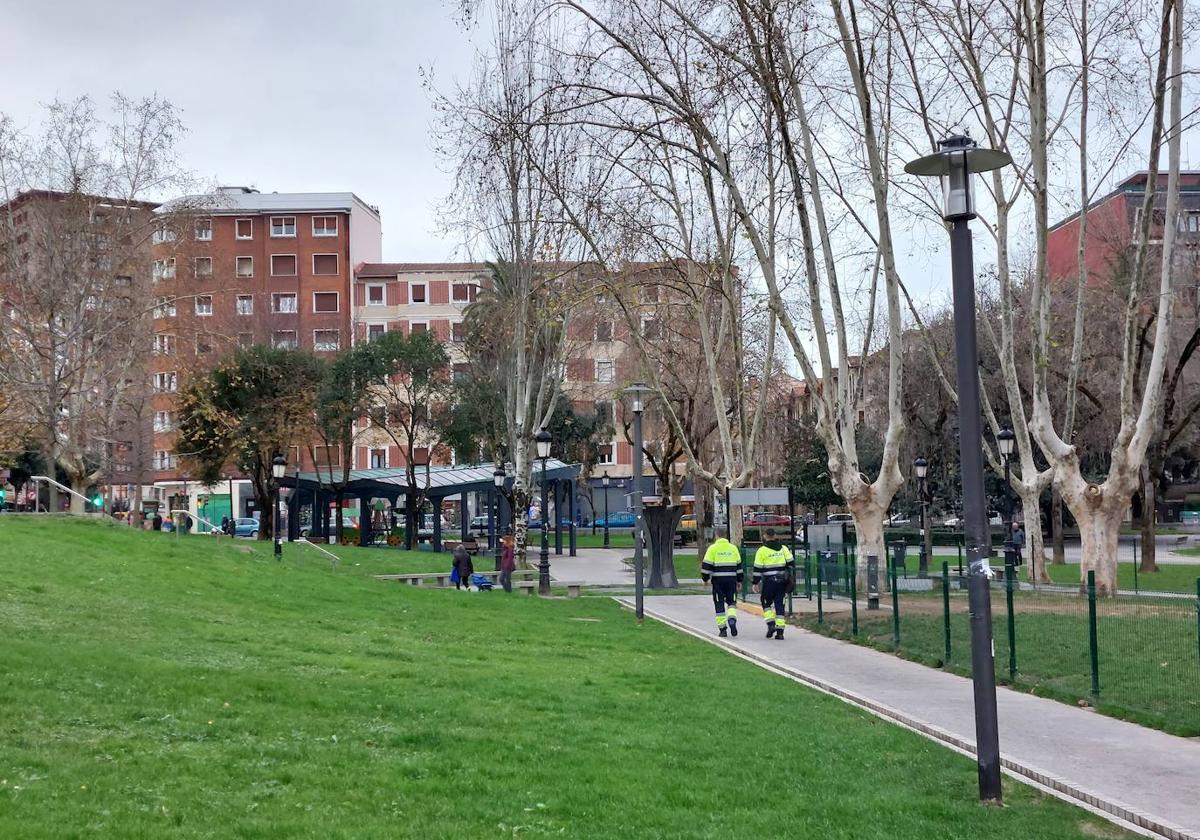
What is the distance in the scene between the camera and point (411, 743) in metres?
8.87

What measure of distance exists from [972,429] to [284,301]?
260ft

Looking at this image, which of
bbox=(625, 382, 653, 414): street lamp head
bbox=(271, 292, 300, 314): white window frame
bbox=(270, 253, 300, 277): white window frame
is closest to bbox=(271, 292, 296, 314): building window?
bbox=(271, 292, 300, 314): white window frame

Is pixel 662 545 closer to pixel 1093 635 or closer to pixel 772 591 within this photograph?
pixel 772 591

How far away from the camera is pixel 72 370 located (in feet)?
106

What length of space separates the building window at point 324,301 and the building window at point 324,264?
1435 mm

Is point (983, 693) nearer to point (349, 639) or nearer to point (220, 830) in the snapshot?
point (220, 830)

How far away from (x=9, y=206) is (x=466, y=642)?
24.4 meters

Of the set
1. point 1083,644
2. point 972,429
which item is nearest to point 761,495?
point 1083,644

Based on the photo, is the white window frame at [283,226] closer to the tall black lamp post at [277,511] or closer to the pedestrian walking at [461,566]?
Answer: the tall black lamp post at [277,511]

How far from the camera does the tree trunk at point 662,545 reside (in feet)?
116

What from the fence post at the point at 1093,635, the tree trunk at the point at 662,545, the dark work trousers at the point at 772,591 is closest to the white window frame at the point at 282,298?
the tree trunk at the point at 662,545

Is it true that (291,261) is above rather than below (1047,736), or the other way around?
above

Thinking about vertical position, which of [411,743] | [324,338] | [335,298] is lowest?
[411,743]

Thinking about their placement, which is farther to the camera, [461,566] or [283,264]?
[283,264]
